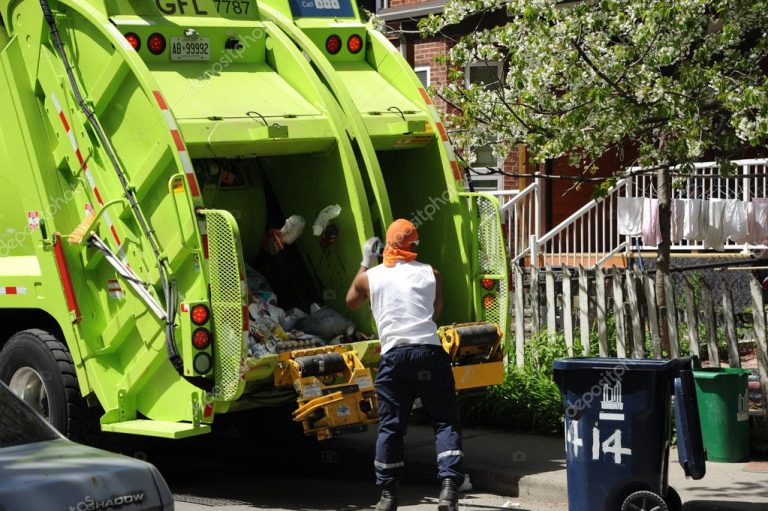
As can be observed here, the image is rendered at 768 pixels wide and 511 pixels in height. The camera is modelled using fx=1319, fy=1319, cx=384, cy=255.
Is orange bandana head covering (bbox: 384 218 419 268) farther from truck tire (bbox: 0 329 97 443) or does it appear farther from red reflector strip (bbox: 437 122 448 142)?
truck tire (bbox: 0 329 97 443)

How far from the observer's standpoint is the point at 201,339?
750 cm

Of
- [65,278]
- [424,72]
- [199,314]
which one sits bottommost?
[199,314]

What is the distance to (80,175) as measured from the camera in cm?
812

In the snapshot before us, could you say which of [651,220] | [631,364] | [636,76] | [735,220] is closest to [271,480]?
[631,364]

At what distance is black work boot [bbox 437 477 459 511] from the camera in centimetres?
722

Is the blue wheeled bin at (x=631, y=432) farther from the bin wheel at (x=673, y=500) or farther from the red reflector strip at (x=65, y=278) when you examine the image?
the red reflector strip at (x=65, y=278)

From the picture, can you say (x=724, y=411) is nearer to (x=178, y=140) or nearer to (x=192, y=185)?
(x=192, y=185)

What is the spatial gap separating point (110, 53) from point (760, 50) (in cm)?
468

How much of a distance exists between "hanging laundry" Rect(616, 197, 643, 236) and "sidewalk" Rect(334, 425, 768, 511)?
5.43m

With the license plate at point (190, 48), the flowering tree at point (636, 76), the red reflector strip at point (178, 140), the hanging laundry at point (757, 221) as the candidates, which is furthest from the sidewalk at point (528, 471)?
the hanging laundry at point (757, 221)

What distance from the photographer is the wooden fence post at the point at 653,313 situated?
9.78m

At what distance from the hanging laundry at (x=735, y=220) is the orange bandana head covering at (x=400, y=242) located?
7.56m

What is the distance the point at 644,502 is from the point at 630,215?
820 centimetres

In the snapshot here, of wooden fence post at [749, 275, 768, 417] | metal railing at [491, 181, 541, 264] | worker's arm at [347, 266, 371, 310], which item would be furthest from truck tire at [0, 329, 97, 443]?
metal railing at [491, 181, 541, 264]
